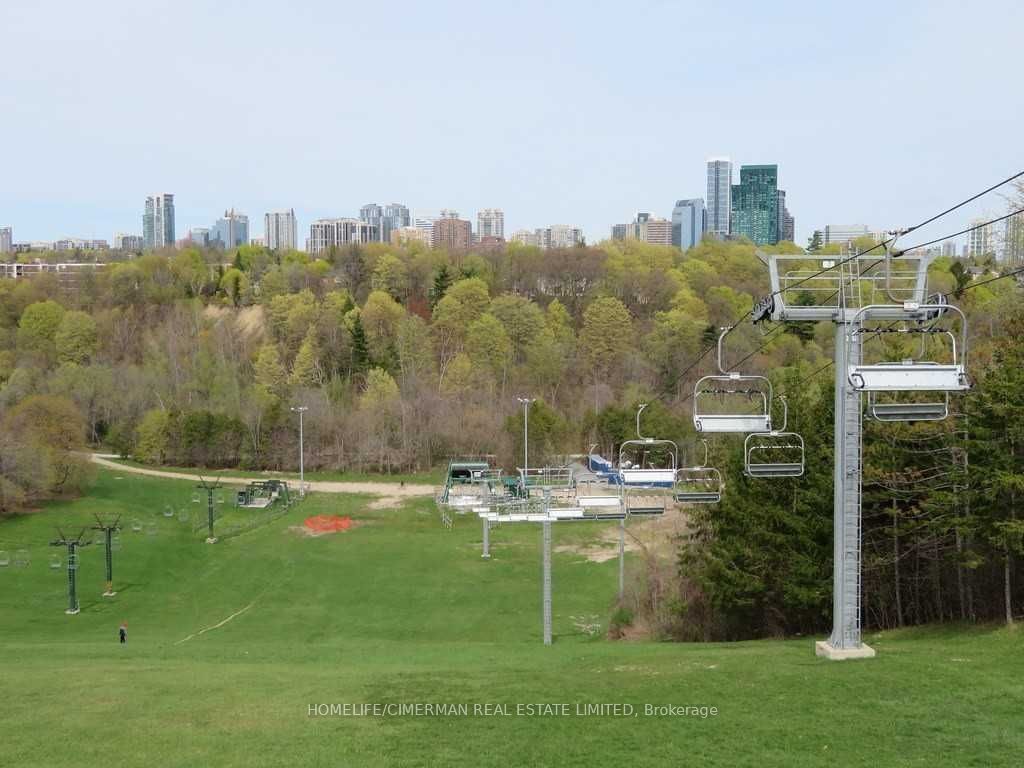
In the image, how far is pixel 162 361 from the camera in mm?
81625

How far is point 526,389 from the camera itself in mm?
76312

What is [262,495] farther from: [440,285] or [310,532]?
[440,285]

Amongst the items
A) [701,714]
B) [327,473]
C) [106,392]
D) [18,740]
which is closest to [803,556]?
[701,714]

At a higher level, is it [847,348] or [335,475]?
[847,348]

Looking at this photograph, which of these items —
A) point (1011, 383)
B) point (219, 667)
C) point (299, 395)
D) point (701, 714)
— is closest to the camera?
point (701, 714)

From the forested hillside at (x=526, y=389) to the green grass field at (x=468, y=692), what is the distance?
8.99ft

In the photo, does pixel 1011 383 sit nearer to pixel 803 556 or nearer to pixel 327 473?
pixel 803 556

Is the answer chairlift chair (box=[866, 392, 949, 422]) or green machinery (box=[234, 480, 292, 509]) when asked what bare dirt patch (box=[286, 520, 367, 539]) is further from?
chairlift chair (box=[866, 392, 949, 422])

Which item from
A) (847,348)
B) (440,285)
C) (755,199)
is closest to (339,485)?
(440,285)

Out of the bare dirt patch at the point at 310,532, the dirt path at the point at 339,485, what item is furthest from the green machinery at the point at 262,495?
the bare dirt patch at the point at 310,532

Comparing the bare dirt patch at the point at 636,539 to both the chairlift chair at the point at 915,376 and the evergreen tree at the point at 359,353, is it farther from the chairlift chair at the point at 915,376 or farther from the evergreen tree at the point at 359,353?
the evergreen tree at the point at 359,353

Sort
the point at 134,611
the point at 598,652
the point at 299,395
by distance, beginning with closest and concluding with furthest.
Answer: the point at 598,652
the point at 134,611
the point at 299,395

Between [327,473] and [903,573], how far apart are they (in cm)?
4838

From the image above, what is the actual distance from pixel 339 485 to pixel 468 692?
149ft
